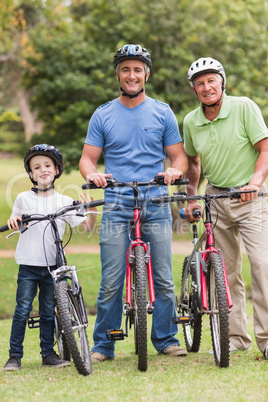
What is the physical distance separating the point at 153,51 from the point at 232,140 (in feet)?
38.1

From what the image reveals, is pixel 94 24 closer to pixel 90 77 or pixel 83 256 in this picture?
pixel 90 77

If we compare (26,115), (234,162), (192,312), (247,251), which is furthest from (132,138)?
(26,115)

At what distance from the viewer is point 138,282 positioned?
3832 millimetres

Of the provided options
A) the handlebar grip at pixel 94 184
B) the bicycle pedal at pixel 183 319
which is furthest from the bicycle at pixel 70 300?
the bicycle pedal at pixel 183 319

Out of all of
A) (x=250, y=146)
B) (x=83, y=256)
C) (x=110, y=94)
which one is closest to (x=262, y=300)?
(x=250, y=146)

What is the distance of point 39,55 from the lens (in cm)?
1608

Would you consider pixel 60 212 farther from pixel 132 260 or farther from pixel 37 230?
pixel 132 260

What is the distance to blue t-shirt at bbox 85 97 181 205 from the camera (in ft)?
14.3

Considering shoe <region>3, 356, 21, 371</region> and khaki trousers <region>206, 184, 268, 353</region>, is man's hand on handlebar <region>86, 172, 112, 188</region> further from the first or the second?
shoe <region>3, 356, 21, 371</region>

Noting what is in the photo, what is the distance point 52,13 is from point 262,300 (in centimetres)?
1641

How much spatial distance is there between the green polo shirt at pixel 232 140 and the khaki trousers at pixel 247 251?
7.7 inches

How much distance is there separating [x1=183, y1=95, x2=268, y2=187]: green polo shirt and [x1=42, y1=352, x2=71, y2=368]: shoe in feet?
6.11

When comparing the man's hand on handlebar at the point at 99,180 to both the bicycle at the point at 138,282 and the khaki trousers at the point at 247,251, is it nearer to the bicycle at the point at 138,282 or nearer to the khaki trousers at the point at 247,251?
the bicycle at the point at 138,282

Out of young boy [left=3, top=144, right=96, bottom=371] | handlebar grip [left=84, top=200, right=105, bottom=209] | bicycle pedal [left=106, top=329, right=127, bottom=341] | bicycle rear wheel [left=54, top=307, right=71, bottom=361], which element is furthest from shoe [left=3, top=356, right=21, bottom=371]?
handlebar grip [left=84, top=200, right=105, bottom=209]
